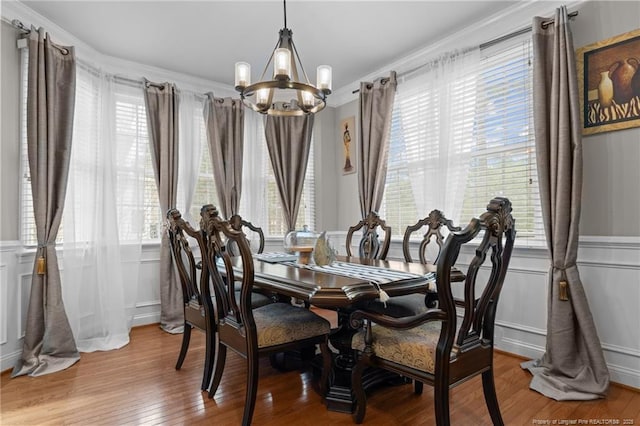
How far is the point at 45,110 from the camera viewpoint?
110 inches

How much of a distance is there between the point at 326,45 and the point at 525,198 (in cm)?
216

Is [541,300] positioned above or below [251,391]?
above

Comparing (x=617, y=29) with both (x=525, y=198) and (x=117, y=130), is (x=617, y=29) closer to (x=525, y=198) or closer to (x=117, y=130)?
(x=525, y=198)

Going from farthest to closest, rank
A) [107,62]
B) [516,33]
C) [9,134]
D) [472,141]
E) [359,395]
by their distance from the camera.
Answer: [107,62] < [472,141] < [516,33] < [9,134] < [359,395]

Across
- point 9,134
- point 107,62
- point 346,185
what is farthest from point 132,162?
point 346,185

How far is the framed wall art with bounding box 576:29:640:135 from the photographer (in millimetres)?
2334

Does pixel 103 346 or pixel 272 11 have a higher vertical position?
pixel 272 11

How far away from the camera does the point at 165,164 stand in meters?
3.71

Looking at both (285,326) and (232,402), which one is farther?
(232,402)

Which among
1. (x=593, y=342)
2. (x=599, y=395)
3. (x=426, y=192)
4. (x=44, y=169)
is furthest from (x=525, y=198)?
(x=44, y=169)

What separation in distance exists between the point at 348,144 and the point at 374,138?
0.67 meters

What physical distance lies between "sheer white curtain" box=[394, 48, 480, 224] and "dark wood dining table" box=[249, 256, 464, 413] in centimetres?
115

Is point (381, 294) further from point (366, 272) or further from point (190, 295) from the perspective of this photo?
point (190, 295)

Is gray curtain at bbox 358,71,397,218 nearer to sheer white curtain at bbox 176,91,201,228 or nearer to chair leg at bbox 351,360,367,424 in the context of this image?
sheer white curtain at bbox 176,91,201,228
